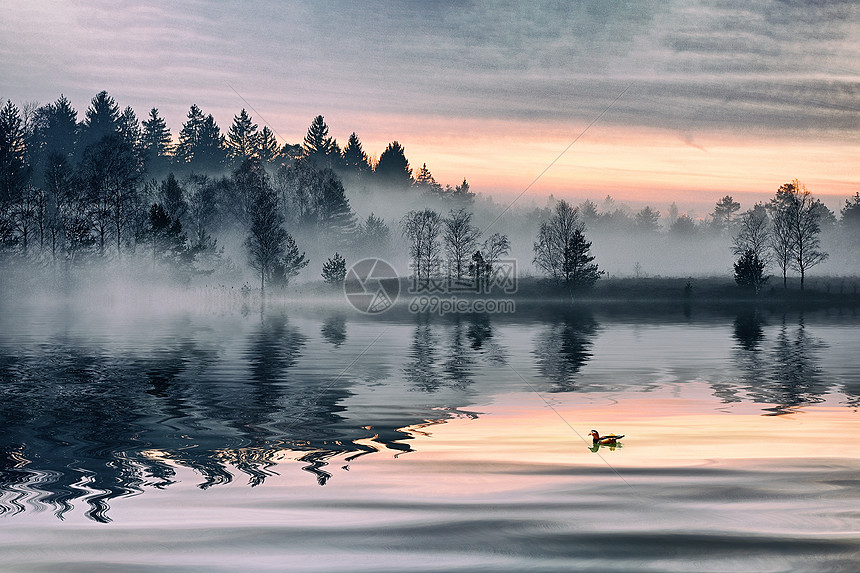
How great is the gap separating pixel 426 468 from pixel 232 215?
123 metres

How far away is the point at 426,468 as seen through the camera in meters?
12.8

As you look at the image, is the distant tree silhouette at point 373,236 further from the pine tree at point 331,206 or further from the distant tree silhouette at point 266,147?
the distant tree silhouette at point 266,147

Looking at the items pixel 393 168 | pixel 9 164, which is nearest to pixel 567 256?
pixel 9 164

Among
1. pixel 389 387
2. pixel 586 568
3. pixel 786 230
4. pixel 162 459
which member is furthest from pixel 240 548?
pixel 786 230

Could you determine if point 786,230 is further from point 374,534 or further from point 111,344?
point 374,534

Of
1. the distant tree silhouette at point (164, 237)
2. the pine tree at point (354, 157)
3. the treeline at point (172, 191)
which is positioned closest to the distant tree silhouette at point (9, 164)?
the treeline at point (172, 191)

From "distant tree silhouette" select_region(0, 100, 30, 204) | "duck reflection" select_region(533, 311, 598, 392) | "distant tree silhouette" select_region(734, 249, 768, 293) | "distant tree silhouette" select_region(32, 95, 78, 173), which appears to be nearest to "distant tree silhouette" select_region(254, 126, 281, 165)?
"distant tree silhouette" select_region(32, 95, 78, 173)

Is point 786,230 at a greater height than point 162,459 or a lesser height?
greater

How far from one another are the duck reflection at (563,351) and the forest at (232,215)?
5632 centimetres

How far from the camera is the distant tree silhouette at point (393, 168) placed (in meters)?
194

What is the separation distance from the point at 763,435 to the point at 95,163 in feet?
329

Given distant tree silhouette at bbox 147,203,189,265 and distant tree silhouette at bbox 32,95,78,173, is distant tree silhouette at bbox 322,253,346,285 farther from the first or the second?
distant tree silhouette at bbox 32,95,78,173

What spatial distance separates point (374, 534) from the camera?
369 inches

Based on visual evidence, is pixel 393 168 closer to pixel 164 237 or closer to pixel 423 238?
pixel 423 238
